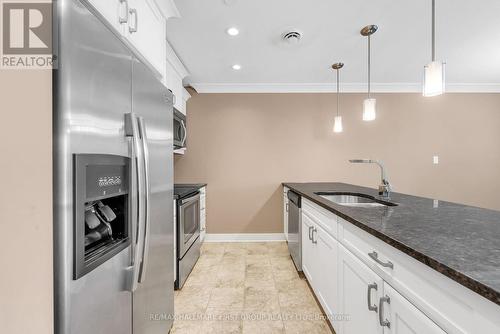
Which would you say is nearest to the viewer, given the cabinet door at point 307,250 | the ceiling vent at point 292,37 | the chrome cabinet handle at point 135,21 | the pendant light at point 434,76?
the chrome cabinet handle at point 135,21

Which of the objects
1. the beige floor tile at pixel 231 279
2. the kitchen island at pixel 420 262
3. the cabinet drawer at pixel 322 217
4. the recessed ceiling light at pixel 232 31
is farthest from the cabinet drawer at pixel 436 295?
the recessed ceiling light at pixel 232 31

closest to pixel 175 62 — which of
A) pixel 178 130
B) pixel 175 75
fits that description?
pixel 175 75

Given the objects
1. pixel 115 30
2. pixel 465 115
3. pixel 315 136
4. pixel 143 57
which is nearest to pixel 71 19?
pixel 115 30

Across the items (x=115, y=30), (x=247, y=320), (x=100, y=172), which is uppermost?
(x=115, y=30)

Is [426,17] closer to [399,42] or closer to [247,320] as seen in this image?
[399,42]

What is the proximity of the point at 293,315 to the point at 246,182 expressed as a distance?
2.22 meters

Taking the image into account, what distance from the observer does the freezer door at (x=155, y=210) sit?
3.58 feet

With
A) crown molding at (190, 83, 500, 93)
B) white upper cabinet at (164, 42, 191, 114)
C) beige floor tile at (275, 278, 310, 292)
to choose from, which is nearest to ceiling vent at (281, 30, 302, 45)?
white upper cabinet at (164, 42, 191, 114)

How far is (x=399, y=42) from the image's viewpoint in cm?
253

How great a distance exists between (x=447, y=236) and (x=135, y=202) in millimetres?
1243

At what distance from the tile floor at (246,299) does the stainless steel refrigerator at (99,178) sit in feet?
2.48

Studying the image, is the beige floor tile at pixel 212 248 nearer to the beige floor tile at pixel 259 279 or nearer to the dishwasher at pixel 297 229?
the beige floor tile at pixel 259 279

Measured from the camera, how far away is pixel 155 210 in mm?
1288

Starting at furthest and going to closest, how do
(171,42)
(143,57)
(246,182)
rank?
(246,182)
(171,42)
(143,57)
